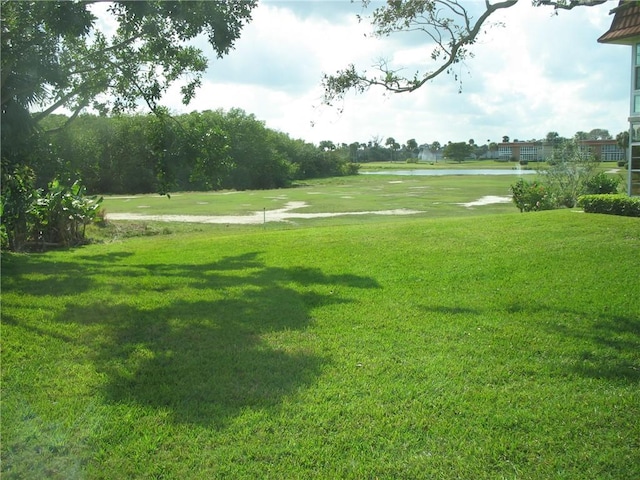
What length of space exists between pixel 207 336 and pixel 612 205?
11.8 metres

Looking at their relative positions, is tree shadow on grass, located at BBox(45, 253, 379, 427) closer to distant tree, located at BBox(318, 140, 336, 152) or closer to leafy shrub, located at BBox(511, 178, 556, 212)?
leafy shrub, located at BBox(511, 178, 556, 212)

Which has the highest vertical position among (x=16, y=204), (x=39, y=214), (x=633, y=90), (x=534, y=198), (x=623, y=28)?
(x=623, y=28)

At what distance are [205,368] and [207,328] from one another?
1149 mm

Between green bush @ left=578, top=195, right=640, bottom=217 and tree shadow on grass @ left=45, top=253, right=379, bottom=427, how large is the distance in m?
8.87

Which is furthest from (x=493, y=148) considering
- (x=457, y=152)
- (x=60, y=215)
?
(x=60, y=215)

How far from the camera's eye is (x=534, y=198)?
18.8m

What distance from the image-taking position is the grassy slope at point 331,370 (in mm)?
3289

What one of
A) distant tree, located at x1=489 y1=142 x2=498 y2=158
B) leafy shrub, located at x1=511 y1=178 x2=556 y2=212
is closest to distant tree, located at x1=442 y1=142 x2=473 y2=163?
distant tree, located at x1=489 y1=142 x2=498 y2=158

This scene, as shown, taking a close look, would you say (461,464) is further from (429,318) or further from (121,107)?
(121,107)

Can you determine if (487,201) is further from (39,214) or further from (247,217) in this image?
(39,214)

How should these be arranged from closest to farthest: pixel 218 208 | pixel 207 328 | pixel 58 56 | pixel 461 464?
pixel 461 464 → pixel 207 328 → pixel 58 56 → pixel 218 208

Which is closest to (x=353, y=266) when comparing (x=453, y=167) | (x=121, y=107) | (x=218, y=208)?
(x=121, y=107)

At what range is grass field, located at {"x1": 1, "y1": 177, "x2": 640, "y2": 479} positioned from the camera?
10.8 feet

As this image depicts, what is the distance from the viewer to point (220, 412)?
3811mm
